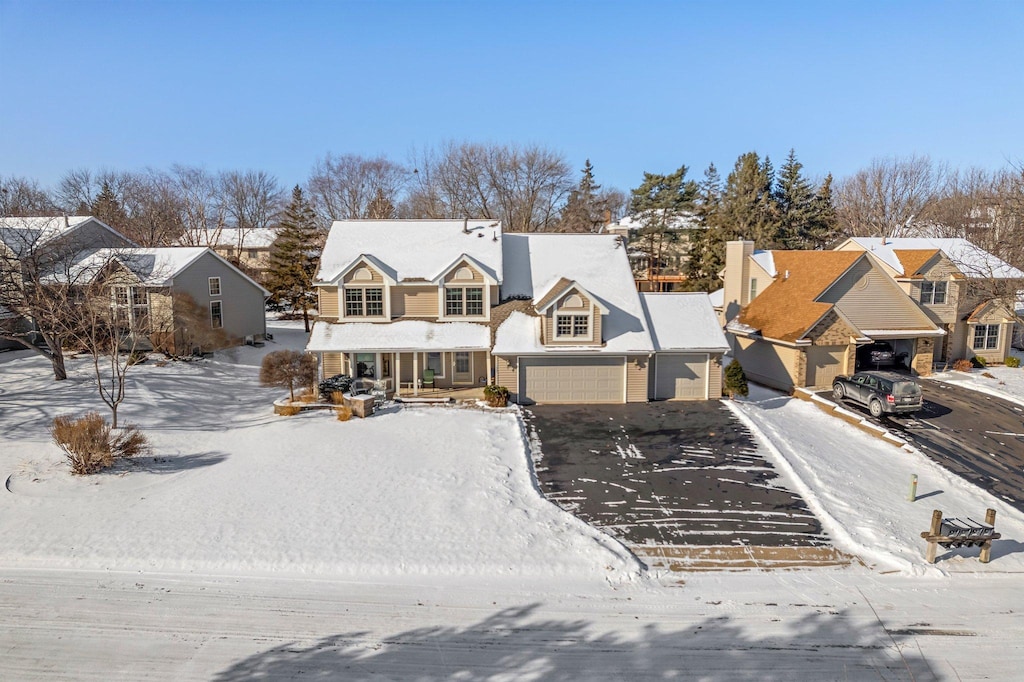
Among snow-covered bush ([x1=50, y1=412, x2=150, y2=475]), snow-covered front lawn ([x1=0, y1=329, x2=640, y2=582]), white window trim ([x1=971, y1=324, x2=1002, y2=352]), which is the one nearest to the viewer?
snow-covered front lawn ([x1=0, y1=329, x2=640, y2=582])

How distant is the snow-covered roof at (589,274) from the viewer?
24.3 meters

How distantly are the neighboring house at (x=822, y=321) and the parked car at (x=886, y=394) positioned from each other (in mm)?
2590

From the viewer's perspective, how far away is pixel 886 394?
22.2 m

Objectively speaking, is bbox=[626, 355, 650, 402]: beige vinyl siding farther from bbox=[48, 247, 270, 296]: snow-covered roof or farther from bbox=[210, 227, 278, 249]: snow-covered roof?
bbox=[210, 227, 278, 249]: snow-covered roof

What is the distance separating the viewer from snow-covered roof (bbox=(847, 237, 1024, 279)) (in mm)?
30859

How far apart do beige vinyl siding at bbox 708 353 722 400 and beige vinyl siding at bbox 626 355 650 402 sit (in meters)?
2.79

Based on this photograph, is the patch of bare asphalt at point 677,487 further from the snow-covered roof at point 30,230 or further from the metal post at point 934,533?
the snow-covered roof at point 30,230

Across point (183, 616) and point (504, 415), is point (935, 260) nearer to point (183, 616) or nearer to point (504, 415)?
point (504, 415)

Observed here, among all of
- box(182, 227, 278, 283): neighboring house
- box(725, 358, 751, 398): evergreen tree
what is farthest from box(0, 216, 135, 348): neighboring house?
box(725, 358, 751, 398): evergreen tree

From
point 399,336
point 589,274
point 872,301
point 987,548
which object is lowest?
point 987,548

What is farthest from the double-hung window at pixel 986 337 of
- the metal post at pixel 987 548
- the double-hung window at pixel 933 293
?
the metal post at pixel 987 548

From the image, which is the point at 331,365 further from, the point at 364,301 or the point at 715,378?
the point at 715,378

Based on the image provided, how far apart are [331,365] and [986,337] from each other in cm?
3297

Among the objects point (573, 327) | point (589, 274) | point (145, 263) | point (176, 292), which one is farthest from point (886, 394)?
point (145, 263)
